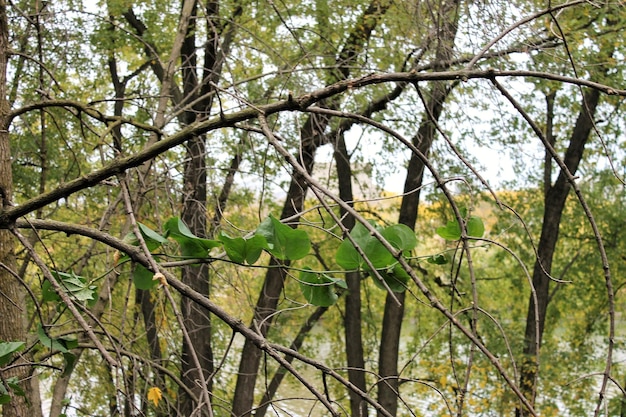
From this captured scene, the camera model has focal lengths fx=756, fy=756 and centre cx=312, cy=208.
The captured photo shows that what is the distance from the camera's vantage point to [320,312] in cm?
1070

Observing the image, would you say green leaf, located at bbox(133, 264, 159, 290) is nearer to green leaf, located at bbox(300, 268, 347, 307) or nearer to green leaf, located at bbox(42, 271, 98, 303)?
green leaf, located at bbox(42, 271, 98, 303)

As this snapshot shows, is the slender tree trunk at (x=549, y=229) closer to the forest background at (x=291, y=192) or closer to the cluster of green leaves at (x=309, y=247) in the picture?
the forest background at (x=291, y=192)

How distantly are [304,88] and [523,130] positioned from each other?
19.6ft

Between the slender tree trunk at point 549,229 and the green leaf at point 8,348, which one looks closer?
the green leaf at point 8,348

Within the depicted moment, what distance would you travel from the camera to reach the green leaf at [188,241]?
121 centimetres

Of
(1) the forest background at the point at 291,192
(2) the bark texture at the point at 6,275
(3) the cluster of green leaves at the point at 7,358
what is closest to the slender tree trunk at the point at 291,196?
(1) the forest background at the point at 291,192

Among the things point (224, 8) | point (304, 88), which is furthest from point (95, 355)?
point (224, 8)

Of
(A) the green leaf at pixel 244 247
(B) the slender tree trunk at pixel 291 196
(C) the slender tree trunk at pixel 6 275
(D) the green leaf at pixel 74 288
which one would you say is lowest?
(D) the green leaf at pixel 74 288

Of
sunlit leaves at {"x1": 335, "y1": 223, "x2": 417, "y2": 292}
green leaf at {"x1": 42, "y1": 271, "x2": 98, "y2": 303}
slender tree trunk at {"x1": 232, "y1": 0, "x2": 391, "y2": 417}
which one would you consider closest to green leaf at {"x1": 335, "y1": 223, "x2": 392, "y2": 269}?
sunlit leaves at {"x1": 335, "y1": 223, "x2": 417, "y2": 292}

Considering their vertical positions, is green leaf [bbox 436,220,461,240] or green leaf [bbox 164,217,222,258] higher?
green leaf [bbox 436,220,461,240]

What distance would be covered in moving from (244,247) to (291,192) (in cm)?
685

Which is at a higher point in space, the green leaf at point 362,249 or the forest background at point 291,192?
the forest background at point 291,192

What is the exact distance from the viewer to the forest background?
3.88ft

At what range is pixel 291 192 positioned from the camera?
800cm
